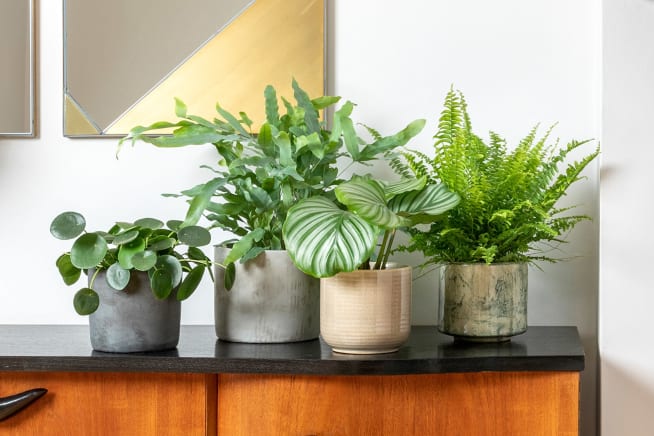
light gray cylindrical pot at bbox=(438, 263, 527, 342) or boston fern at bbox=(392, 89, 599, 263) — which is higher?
boston fern at bbox=(392, 89, 599, 263)

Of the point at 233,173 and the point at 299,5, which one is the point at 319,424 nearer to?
the point at 233,173

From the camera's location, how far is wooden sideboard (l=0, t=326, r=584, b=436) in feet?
3.35

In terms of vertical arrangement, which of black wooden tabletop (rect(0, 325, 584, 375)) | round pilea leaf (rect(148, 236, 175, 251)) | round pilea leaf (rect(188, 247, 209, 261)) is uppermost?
round pilea leaf (rect(148, 236, 175, 251))

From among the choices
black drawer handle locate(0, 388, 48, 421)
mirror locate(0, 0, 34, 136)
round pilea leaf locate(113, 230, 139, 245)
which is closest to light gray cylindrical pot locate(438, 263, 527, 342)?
round pilea leaf locate(113, 230, 139, 245)

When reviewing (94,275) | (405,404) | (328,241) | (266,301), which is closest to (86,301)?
(94,275)

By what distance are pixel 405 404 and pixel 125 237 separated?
50 centimetres

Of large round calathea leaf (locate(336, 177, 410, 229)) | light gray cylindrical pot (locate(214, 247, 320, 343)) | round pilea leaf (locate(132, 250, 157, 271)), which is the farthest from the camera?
light gray cylindrical pot (locate(214, 247, 320, 343))

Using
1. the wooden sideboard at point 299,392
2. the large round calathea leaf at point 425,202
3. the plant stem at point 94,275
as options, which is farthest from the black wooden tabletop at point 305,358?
the large round calathea leaf at point 425,202

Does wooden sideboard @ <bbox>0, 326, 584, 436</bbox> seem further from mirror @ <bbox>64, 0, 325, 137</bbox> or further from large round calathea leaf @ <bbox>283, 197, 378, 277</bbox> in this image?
mirror @ <bbox>64, 0, 325, 137</bbox>

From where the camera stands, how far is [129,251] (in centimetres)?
111

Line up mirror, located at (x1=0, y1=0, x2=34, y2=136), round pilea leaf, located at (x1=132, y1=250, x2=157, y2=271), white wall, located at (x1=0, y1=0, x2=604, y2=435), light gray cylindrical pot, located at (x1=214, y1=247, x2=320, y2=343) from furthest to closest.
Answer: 1. mirror, located at (x1=0, y1=0, x2=34, y2=136)
2. white wall, located at (x1=0, y1=0, x2=604, y2=435)
3. light gray cylindrical pot, located at (x1=214, y1=247, x2=320, y2=343)
4. round pilea leaf, located at (x1=132, y1=250, x2=157, y2=271)

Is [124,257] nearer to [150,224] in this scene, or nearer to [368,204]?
[150,224]

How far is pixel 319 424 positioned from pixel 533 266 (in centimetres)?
62

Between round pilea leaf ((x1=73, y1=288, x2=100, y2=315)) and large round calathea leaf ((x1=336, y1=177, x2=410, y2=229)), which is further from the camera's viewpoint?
round pilea leaf ((x1=73, y1=288, x2=100, y2=315))
